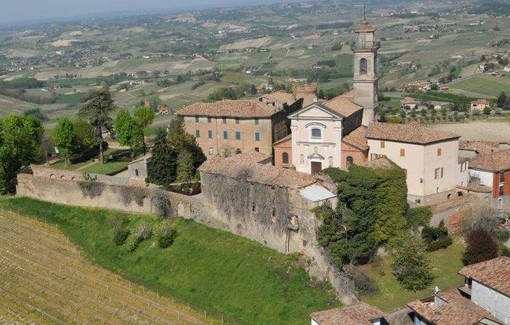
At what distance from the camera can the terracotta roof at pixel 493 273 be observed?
31.4m

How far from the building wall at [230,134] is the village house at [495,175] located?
53.3 ft

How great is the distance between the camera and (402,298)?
35156mm

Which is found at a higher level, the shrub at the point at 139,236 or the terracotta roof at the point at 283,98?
the terracotta roof at the point at 283,98

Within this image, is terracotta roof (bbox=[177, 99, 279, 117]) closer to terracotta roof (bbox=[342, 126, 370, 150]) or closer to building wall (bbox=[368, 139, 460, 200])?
terracotta roof (bbox=[342, 126, 370, 150])

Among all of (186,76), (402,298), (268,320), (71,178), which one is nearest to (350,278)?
(402,298)

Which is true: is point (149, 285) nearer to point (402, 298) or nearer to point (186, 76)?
point (402, 298)

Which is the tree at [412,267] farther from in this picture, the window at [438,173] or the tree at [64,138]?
the tree at [64,138]

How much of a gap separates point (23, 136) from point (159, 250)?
22.2m

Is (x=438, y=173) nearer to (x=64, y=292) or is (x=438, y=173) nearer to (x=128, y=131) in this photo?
(x=64, y=292)

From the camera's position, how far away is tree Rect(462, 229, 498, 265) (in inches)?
1436

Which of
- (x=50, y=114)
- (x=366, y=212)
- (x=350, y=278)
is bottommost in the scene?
(x=50, y=114)

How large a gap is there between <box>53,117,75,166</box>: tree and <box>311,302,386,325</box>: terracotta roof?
125 feet

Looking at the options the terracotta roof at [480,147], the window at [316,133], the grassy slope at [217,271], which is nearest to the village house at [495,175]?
the terracotta roof at [480,147]

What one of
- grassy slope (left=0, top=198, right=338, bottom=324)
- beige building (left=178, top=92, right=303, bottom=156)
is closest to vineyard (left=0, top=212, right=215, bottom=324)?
grassy slope (left=0, top=198, right=338, bottom=324)
